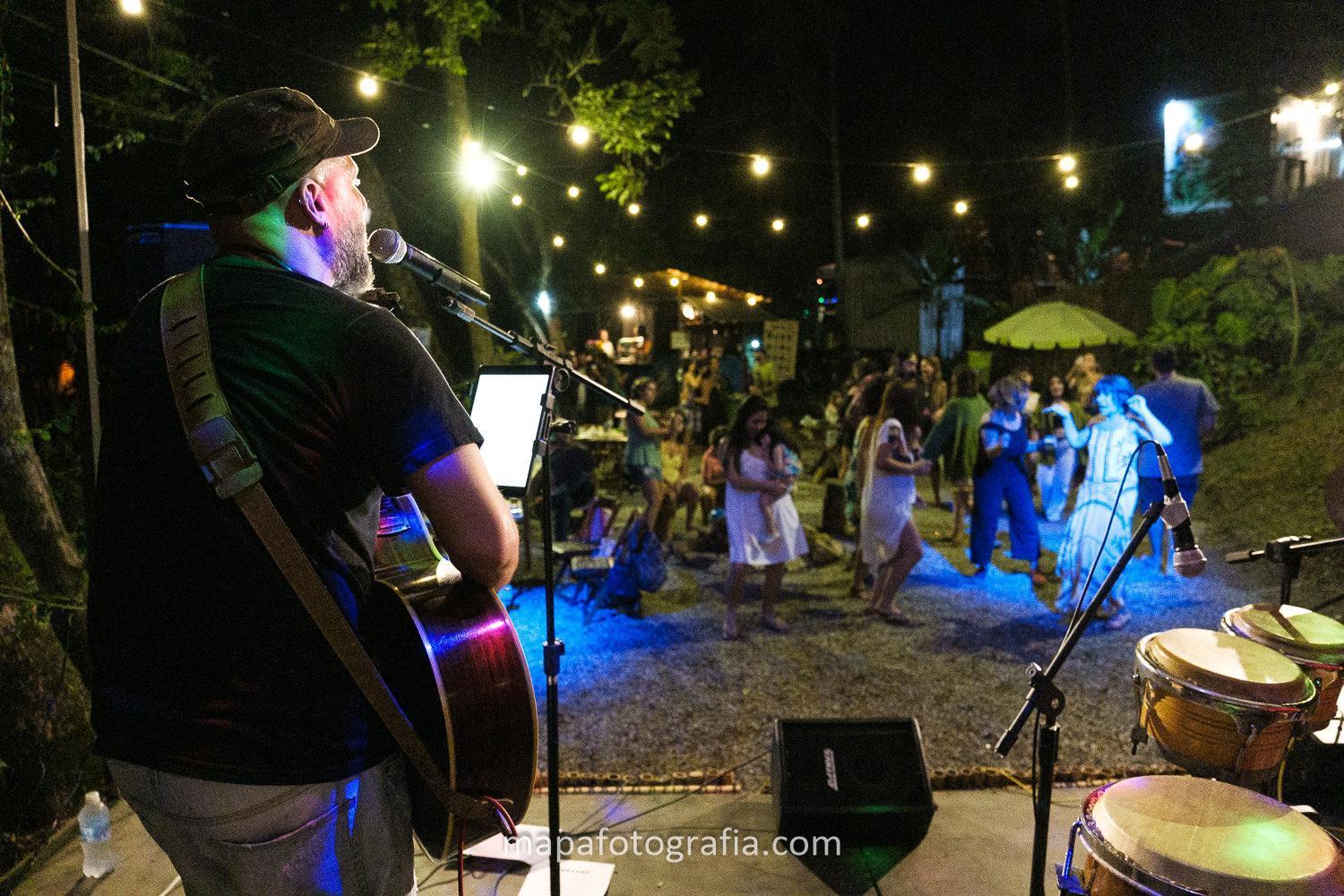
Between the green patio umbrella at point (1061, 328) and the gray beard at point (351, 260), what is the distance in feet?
45.3

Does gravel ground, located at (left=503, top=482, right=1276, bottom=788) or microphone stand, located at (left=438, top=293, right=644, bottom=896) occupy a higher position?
microphone stand, located at (left=438, top=293, right=644, bottom=896)

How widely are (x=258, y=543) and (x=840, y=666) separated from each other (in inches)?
195

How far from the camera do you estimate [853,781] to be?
3.54 meters

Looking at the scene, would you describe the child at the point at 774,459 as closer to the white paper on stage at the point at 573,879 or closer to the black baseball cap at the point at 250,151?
the white paper on stage at the point at 573,879

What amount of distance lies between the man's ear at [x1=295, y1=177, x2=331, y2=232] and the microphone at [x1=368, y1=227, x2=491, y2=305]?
60 centimetres

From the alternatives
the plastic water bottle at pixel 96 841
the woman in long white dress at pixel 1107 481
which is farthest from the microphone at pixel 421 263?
the woman in long white dress at pixel 1107 481

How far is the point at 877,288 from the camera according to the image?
79.3ft

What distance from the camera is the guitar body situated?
149 centimetres

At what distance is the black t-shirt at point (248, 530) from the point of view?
1287 mm

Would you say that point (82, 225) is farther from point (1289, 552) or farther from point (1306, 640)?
point (1306, 640)

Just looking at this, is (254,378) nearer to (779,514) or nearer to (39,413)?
(779,514)

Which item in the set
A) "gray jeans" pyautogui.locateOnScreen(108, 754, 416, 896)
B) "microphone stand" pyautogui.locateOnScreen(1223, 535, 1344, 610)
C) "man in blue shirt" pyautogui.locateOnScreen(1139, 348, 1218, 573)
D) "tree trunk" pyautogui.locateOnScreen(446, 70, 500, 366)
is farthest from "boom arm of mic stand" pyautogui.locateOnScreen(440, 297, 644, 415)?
"tree trunk" pyautogui.locateOnScreen(446, 70, 500, 366)

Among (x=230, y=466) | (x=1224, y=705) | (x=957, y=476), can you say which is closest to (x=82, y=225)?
(x=230, y=466)

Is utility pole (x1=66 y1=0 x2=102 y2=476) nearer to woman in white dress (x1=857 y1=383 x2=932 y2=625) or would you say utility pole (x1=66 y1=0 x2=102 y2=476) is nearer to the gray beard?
the gray beard
